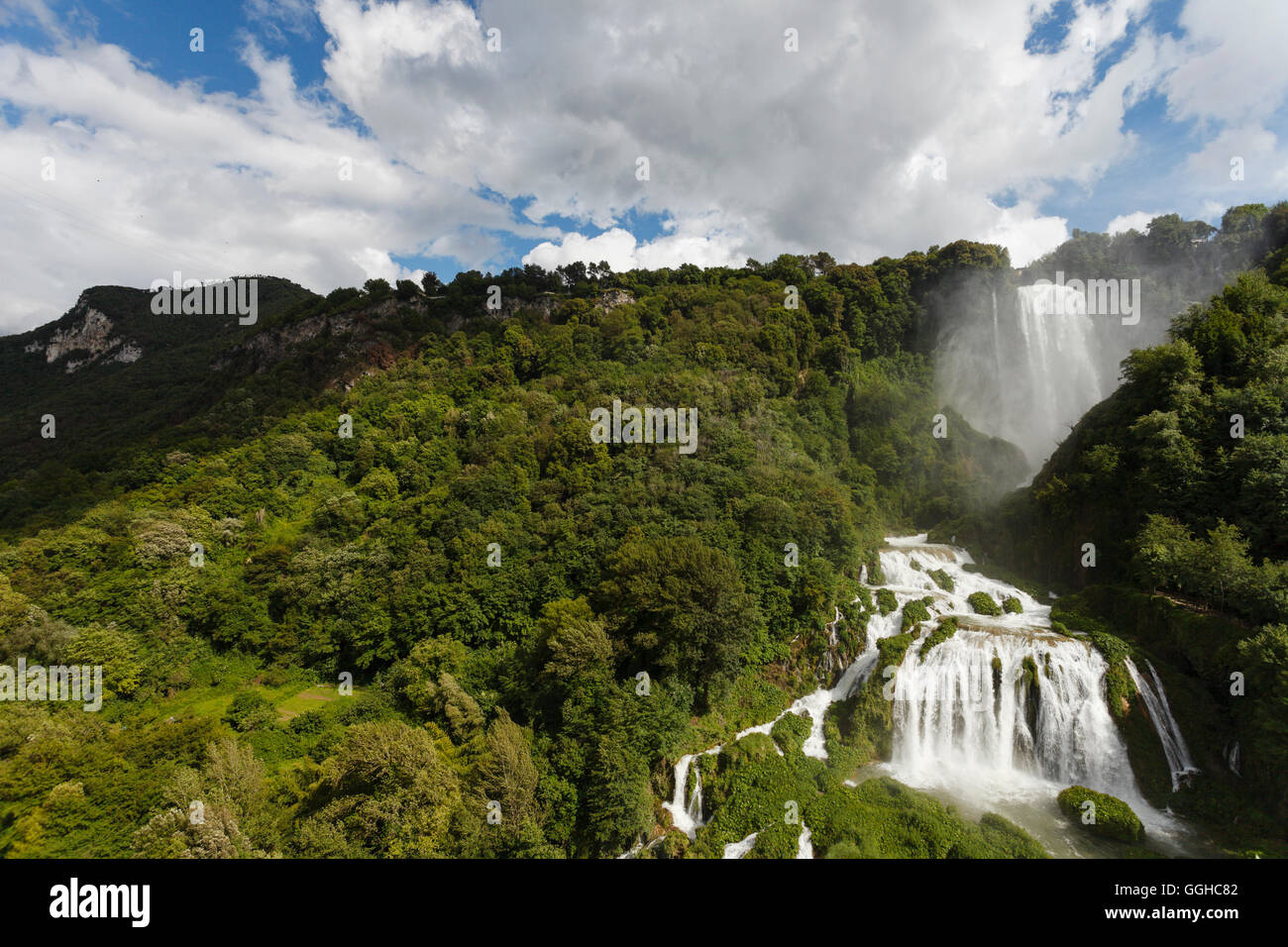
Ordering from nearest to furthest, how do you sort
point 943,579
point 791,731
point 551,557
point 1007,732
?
point 1007,732, point 791,731, point 551,557, point 943,579

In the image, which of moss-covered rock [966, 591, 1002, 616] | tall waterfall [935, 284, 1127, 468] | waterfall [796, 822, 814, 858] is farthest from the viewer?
tall waterfall [935, 284, 1127, 468]

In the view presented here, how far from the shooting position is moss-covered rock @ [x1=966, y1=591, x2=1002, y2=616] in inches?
1358

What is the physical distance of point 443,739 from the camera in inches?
1011

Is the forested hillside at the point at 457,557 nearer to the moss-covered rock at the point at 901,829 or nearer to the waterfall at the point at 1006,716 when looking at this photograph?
the moss-covered rock at the point at 901,829

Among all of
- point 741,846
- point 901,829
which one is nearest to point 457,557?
point 741,846

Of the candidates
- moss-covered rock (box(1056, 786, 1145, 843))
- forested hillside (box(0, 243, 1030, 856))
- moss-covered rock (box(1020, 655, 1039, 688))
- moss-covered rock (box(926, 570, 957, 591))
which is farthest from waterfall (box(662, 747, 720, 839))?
moss-covered rock (box(926, 570, 957, 591))

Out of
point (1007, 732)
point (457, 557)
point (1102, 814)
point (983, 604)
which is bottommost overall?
point (1102, 814)

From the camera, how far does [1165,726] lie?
78.5ft

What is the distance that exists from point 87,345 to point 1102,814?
164 meters

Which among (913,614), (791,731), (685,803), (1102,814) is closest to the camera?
(1102,814)

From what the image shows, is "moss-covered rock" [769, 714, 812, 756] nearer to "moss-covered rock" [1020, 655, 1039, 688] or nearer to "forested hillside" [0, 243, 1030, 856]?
"forested hillside" [0, 243, 1030, 856]

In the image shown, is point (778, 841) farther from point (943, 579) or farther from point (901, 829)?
point (943, 579)

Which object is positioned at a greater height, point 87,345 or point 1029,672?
point 87,345

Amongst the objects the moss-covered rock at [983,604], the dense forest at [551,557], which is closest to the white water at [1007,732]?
the dense forest at [551,557]
